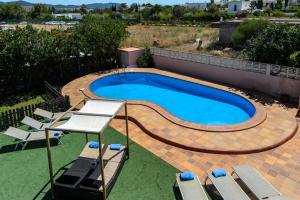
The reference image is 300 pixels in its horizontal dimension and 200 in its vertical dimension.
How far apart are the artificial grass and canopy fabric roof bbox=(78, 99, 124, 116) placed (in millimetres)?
2219

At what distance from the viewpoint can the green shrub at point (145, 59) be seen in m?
24.2

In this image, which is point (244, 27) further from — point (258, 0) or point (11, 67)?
point (258, 0)

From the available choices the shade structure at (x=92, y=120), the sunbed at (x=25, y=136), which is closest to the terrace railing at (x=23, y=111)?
the sunbed at (x=25, y=136)

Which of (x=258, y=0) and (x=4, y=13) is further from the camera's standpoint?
(x=258, y=0)

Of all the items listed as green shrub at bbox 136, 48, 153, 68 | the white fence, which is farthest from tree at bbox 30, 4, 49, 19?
the white fence

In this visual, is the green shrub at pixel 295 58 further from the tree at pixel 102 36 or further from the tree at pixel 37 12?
the tree at pixel 37 12

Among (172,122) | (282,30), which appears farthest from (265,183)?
(282,30)

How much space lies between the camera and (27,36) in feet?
60.1

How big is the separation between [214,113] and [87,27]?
12.1 m

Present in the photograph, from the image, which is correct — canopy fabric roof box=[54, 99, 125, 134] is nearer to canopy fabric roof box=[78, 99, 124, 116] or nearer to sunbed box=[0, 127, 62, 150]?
canopy fabric roof box=[78, 99, 124, 116]

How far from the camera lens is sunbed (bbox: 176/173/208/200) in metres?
7.73

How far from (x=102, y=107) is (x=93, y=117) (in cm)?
109

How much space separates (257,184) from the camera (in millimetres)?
8133

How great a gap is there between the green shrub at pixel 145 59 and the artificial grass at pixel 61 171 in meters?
13.1
